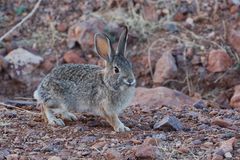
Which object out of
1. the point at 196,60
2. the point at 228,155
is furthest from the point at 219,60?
the point at 228,155

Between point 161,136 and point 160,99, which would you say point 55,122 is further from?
point 160,99

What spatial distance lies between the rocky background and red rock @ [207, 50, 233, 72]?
0.01m

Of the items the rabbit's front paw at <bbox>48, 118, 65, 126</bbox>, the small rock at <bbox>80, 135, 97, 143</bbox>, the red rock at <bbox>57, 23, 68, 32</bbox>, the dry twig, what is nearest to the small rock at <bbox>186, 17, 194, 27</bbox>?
the red rock at <bbox>57, 23, 68, 32</bbox>

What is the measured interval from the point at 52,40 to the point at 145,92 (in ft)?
7.71

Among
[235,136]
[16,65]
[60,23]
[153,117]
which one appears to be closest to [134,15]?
[60,23]

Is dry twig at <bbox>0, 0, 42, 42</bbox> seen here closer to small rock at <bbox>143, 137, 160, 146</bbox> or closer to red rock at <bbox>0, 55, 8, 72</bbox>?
red rock at <bbox>0, 55, 8, 72</bbox>

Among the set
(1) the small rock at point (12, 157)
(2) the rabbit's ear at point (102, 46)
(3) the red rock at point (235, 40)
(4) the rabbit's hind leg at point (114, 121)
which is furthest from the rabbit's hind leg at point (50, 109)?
(3) the red rock at point (235, 40)

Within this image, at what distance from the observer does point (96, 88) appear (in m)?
6.32

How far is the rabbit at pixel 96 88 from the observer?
20.2ft

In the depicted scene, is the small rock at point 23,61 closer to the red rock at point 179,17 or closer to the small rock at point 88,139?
the red rock at point 179,17

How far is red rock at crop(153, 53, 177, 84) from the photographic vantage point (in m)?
8.78

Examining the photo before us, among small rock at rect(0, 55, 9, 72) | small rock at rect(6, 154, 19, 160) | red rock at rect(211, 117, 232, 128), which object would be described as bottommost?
red rock at rect(211, 117, 232, 128)

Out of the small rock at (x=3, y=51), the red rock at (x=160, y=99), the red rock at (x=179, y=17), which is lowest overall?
the red rock at (x=160, y=99)

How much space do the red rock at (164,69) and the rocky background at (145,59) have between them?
13 mm
